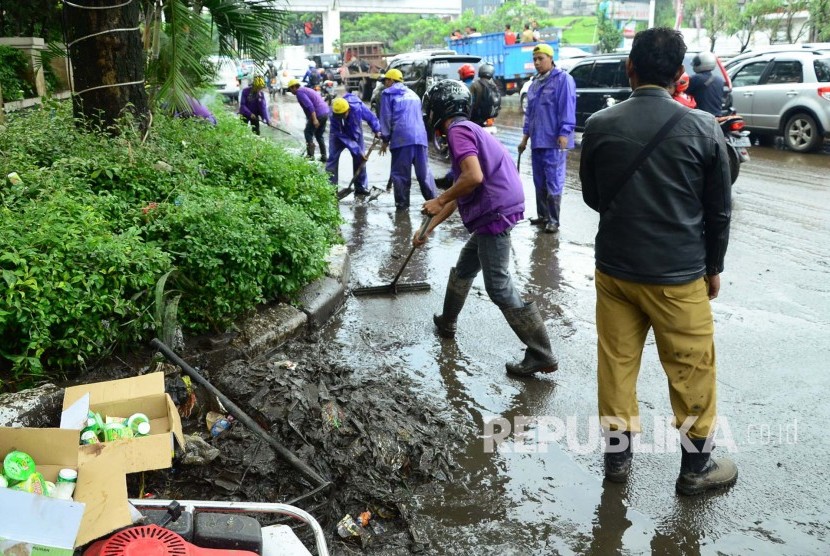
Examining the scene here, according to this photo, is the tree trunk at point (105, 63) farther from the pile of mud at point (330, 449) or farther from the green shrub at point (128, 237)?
the pile of mud at point (330, 449)

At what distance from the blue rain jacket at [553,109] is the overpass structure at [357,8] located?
45.6 m

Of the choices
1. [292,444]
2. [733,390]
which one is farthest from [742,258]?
[292,444]

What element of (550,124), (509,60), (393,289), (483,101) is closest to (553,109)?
(550,124)

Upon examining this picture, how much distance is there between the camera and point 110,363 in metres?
3.99

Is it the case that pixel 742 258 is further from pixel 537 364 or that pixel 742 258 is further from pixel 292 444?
pixel 292 444

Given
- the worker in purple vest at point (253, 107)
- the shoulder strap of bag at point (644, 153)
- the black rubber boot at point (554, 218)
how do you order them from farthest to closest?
1. the worker in purple vest at point (253, 107)
2. the black rubber boot at point (554, 218)
3. the shoulder strap of bag at point (644, 153)

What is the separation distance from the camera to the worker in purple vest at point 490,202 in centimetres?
441

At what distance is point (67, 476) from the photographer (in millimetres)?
2709

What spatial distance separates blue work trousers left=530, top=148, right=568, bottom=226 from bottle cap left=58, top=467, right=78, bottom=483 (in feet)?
19.8

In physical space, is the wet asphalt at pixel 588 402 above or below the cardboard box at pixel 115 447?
below

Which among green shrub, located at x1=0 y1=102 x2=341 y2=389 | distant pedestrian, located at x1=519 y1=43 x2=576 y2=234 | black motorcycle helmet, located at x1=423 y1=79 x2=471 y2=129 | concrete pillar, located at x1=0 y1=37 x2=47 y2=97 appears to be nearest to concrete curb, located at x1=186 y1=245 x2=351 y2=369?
green shrub, located at x1=0 y1=102 x2=341 y2=389

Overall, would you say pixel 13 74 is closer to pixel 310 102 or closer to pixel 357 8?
pixel 310 102

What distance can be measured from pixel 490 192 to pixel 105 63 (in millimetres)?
3807

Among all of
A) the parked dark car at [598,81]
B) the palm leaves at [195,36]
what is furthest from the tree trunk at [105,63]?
the parked dark car at [598,81]
